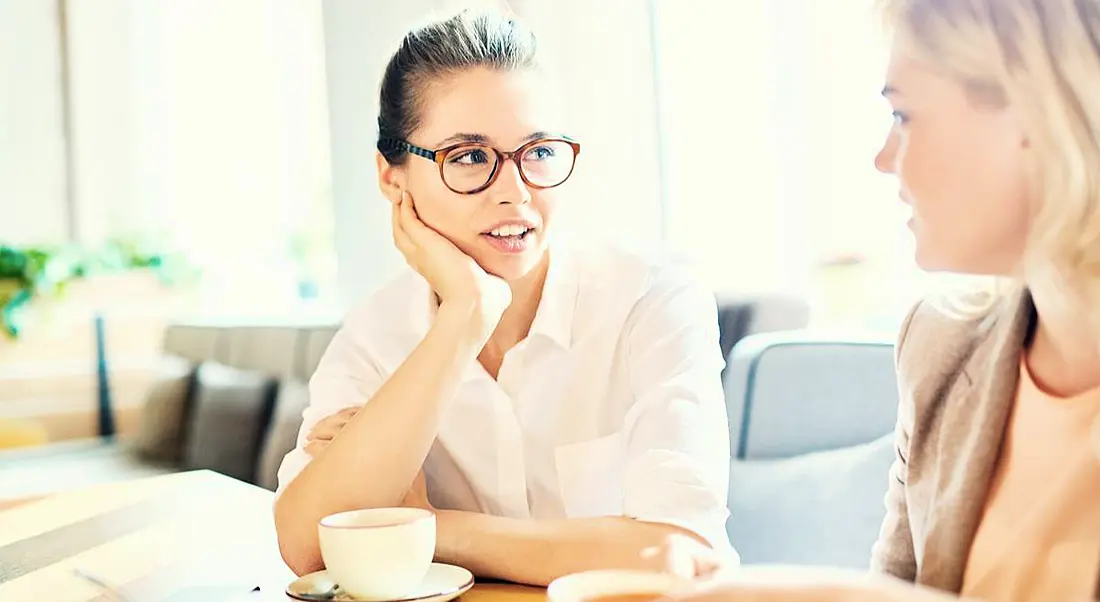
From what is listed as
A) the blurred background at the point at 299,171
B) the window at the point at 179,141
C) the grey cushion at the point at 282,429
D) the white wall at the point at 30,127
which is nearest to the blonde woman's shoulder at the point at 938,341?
the blurred background at the point at 299,171

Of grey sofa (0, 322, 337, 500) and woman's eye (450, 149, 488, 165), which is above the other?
woman's eye (450, 149, 488, 165)

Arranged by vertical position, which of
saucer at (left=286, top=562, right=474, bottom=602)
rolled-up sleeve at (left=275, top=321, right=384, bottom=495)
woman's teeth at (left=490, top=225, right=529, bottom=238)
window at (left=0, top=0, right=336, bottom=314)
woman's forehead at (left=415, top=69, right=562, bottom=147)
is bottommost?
saucer at (left=286, top=562, right=474, bottom=602)

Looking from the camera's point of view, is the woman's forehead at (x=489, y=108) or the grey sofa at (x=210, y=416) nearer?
the woman's forehead at (x=489, y=108)

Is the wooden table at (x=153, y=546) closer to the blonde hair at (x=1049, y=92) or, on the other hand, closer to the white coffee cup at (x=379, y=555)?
the white coffee cup at (x=379, y=555)

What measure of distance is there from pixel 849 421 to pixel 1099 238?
72 centimetres

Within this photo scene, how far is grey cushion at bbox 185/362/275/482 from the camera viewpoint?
3467 millimetres

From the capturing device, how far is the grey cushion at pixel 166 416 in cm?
386

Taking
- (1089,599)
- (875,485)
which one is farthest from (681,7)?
(1089,599)

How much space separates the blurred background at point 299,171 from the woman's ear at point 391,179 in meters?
0.41

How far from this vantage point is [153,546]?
1349mm

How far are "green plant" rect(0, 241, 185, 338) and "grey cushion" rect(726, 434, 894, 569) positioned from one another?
354cm

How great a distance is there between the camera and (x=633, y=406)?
128 cm

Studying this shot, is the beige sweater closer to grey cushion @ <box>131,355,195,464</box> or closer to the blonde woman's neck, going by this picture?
the blonde woman's neck

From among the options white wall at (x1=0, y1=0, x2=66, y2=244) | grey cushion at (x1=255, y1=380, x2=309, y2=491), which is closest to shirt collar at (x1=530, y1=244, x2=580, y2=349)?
grey cushion at (x1=255, y1=380, x2=309, y2=491)
